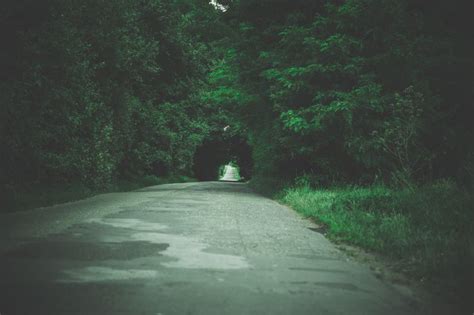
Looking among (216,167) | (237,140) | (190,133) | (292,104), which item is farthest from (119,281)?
(216,167)

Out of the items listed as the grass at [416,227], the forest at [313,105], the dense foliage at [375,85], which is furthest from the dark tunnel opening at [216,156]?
the grass at [416,227]

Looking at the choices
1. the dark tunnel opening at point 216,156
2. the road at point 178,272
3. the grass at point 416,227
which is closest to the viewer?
the road at point 178,272

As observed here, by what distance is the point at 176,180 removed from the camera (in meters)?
44.5

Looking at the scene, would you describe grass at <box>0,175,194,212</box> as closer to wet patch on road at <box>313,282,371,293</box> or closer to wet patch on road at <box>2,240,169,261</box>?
wet patch on road at <box>2,240,169,261</box>

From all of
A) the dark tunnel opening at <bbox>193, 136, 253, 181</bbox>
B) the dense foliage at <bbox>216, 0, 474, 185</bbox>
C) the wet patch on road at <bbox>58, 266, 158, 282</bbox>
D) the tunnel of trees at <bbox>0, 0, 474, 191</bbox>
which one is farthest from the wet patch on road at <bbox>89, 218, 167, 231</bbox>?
the dark tunnel opening at <bbox>193, 136, 253, 181</bbox>

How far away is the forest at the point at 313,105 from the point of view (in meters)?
9.84

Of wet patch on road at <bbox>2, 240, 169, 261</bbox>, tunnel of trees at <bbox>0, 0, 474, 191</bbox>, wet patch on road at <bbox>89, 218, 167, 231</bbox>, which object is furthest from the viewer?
tunnel of trees at <bbox>0, 0, 474, 191</bbox>

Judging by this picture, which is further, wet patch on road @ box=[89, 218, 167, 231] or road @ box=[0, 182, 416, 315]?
wet patch on road @ box=[89, 218, 167, 231]

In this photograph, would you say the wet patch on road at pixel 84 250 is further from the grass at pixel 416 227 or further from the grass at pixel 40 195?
the grass at pixel 40 195

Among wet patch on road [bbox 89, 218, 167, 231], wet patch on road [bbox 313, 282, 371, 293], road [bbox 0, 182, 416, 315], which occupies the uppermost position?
wet patch on road [bbox 89, 218, 167, 231]

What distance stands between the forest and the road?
1.31 meters

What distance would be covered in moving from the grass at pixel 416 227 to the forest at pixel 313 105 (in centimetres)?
3

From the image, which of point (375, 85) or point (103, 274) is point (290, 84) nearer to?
point (375, 85)

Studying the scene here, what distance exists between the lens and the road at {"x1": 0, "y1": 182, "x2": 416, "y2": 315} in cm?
437
